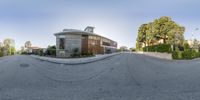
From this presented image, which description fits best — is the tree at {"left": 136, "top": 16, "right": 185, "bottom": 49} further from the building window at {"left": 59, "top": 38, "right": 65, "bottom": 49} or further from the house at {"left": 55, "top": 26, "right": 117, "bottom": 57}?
the building window at {"left": 59, "top": 38, "right": 65, "bottom": 49}

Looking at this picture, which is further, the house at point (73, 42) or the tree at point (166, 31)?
the tree at point (166, 31)

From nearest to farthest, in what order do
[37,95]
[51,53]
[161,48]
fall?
[37,95]
[161,48]
[51,53]

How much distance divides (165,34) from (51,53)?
27730 millimetres

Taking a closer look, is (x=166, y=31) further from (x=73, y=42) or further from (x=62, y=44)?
(x=62, y=44)

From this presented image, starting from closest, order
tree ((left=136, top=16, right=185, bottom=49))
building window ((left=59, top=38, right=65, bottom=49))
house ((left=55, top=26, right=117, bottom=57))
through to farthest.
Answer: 1. house ((left=55, top=26, right=117, bottom=57))
2. building window ((left=59, top=38, right=65, bottom=49))
3. tree ((left=136, top=16, right=185, bottom=49))

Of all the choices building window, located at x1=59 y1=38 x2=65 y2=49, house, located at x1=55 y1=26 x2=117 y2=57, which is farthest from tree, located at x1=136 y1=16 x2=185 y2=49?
building window, located at x1=59 y1=38 x2=65 y2=49

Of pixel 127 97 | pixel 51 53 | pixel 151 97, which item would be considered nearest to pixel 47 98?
pixel 127 97

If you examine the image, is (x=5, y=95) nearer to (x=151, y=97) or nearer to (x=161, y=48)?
(x=151, y=97)

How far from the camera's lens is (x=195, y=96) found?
5207 millimetres

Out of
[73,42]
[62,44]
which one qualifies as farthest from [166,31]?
[62,44]

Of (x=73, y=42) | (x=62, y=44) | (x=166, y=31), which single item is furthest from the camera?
(x=166, y=31)

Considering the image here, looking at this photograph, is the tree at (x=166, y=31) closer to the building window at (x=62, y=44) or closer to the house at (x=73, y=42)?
the house at (x=73, y=42)

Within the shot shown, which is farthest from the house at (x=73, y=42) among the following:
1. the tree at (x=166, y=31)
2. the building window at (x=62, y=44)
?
the tree at (x=166, y=31)

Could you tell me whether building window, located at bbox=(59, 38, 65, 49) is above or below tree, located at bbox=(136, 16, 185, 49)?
below
